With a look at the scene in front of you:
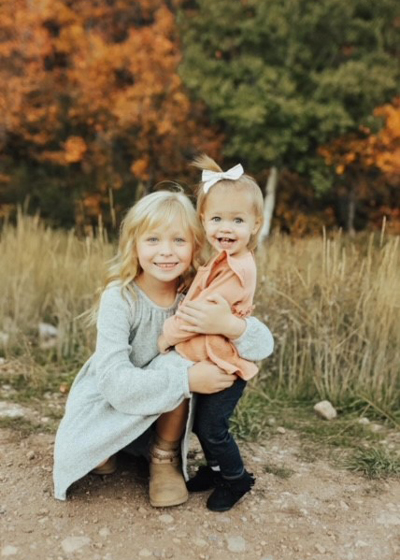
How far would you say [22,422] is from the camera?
3.13 meters

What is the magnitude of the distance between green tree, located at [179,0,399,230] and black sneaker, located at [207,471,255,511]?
11.9 meters

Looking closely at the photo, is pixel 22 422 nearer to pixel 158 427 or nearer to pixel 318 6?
pixel 158 427

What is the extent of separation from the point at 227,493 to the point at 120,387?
2.02ft

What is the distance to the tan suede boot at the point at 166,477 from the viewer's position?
7.61ft

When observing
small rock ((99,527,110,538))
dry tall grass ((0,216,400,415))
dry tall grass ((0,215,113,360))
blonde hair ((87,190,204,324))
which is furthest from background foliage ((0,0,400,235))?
small rock ((99,527,110,538))

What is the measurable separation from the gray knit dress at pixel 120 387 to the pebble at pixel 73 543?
8.9 inches

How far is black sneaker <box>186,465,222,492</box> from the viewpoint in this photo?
248 centimetres

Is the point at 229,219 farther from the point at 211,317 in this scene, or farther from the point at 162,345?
the point at 162,345

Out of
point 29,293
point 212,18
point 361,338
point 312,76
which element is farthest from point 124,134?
point 361,338

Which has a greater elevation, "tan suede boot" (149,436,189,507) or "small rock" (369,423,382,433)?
"tan suede boot" (149,436,189,507)

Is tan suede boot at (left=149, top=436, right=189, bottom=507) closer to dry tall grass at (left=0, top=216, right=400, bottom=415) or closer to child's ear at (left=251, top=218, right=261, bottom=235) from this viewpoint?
child's ear at (left=251, top=218, right=261, bottom=235)

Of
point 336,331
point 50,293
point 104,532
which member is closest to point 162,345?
point 104,532

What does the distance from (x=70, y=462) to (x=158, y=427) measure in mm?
347

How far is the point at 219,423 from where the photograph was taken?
2.25 meters
